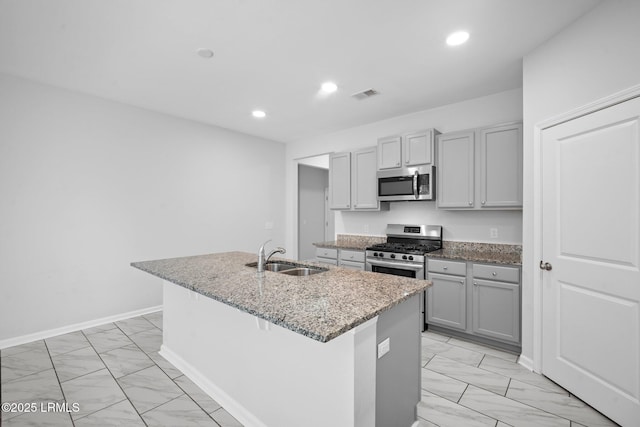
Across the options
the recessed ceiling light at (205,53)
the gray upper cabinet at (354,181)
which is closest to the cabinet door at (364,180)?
the gray upper cabinet at (354,181)

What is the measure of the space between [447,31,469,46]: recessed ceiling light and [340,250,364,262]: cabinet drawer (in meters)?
2.40

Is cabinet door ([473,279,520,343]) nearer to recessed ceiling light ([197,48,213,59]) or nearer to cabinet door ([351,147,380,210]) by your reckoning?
cabinet door ([351,147,380,210])

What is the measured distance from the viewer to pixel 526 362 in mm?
2715

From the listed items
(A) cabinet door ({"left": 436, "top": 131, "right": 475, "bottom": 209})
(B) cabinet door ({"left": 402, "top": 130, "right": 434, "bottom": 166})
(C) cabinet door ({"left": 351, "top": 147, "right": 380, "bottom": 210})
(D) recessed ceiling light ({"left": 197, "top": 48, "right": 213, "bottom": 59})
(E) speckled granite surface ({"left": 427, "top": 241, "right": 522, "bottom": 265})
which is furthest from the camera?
(C) cabinet door ({"left": 351, "top": 147, "right": 380, "bottom": 210})

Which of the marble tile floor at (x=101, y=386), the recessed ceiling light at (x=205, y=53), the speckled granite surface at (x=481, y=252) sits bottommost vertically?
the marble tile floor at (x=101, y=386)

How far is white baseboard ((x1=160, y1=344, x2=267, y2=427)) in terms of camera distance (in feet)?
6.75

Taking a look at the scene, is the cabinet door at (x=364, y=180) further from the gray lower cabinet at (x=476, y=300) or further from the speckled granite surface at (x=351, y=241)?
the gray lower cabinet at (x=476, y=300)

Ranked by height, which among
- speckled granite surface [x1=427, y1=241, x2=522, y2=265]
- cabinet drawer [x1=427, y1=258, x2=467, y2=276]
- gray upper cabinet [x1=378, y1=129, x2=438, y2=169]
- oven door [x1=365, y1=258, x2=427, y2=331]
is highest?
gray upper cabinet [x1=378, y1=129, x2=438, y2=169]

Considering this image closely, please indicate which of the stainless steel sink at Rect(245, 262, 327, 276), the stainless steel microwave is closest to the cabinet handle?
the stainless steel microwave

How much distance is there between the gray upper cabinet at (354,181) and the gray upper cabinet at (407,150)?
19 cm

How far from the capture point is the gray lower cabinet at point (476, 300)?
2.94 metres

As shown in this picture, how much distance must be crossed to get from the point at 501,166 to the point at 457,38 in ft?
4.55

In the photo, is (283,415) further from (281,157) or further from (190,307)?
(281,157)

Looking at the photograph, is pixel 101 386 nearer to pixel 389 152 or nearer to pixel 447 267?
pixel 447 267
